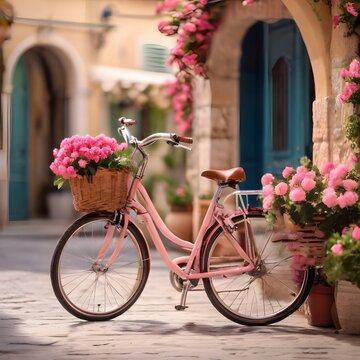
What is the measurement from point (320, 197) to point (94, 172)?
138 cm

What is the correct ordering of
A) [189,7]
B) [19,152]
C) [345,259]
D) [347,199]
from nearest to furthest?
[345,259] < [347,199] < [189,7] < [19,152]

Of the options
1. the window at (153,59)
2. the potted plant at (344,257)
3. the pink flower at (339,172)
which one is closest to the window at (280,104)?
the pink flower at (339,172)

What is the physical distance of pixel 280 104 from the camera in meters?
9.55

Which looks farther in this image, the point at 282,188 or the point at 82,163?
the point at 282,188

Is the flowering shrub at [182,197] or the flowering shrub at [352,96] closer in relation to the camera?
the flowering shrub at [352,96]

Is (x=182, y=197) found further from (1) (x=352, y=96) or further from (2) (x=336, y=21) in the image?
(1) (x=352, y=96)

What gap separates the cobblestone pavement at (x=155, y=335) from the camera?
5.18 meters

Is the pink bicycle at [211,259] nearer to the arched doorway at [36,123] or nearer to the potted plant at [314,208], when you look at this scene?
the potted plant at [314,208]

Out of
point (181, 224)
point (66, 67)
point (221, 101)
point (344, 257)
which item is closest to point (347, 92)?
point (344, 257)

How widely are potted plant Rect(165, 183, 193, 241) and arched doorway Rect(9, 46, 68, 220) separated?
5670mm

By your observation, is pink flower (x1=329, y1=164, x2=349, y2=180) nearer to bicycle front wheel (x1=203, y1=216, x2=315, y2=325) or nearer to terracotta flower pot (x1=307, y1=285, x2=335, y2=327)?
bicycle front wheel (x1=203, y1=216, x2=315, y2=325)

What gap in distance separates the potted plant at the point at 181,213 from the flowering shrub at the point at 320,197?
549 centimetres

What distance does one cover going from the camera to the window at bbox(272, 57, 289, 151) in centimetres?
941

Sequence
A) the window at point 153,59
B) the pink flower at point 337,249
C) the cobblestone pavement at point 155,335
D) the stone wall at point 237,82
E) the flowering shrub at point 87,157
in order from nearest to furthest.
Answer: the cobblestone pavement at point 155,335
the pink flower at point 337,249
the flowering shrub at point 87,157
the stone wall at point 237,82
the window at point 153,59
